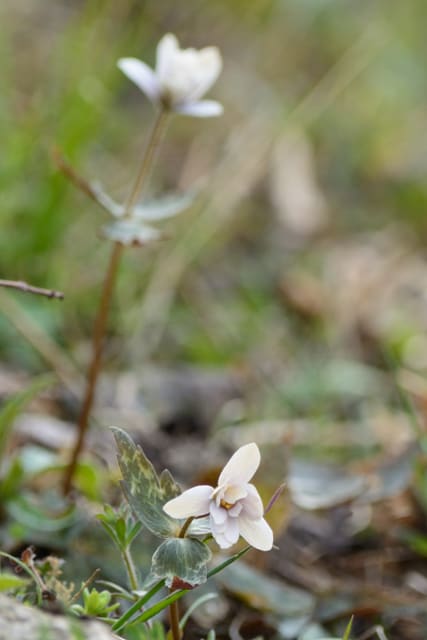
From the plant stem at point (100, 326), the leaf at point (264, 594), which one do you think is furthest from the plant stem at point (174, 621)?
the plant stem at point (100, 326)

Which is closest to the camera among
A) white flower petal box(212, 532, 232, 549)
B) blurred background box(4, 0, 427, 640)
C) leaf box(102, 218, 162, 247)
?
white flower petal box(212, 532, 232, 549)

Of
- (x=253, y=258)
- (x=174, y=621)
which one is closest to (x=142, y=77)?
(x=174, y=621)

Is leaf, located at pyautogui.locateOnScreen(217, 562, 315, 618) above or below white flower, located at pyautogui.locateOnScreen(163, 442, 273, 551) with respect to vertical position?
below

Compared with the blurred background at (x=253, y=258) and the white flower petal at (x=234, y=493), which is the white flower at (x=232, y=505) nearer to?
the white flower petal at (x=234, y=493)

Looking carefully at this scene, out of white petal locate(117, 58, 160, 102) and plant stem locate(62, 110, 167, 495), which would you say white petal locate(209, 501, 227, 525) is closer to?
plant stem locate(62, 110, 167, 495)

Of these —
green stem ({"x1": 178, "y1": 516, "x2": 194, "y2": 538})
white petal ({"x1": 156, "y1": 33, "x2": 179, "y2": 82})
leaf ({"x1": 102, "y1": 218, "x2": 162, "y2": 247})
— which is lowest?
green stem ({"x1": 178, "y1": 516, "x2": 194, "y2": 538})

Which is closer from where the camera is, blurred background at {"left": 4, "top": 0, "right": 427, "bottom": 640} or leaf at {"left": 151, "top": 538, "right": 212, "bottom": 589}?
leaf at {"left": 151, "top": 538, "right": 212, "bottom": 589}

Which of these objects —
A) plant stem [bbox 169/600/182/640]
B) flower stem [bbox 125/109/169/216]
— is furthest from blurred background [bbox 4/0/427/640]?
plant stem [bbox 169/600/182/640]
